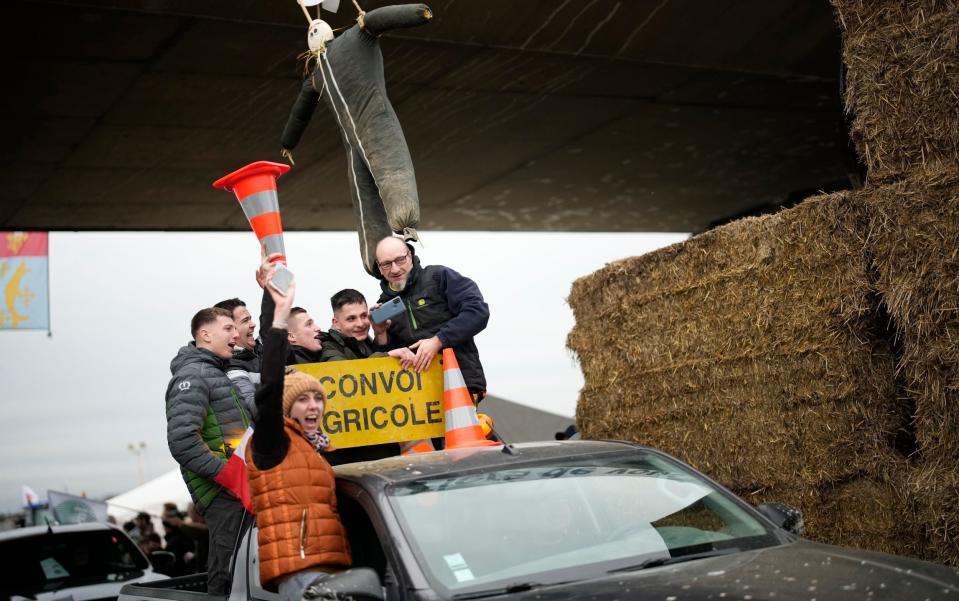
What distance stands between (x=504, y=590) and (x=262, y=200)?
94.5 inches

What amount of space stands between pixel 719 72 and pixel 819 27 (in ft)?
3.65

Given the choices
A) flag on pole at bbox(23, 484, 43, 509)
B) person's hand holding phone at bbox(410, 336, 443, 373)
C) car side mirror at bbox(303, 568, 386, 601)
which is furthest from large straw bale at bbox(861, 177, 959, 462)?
flag on pole at bbox(23, 484, 43, 509)

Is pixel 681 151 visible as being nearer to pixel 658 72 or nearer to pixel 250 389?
pixel 658 72

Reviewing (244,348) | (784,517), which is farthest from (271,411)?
(244,348)

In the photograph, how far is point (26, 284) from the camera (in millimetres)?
14031

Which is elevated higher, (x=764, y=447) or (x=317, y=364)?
(x=317, y=364)

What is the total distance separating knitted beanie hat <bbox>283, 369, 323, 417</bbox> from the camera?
494 cm

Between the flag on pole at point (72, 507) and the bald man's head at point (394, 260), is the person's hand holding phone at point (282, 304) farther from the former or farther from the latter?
the flag on pole at point (72, 507)

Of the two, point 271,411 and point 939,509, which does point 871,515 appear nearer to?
point 939,509

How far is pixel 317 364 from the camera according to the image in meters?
6.02

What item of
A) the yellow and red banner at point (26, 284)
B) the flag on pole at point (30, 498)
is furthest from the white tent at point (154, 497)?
the yellow and red banner at point (26, 284)

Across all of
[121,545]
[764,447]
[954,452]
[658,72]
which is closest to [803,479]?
[764,447]

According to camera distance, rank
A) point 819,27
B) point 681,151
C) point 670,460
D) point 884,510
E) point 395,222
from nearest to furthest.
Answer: point 670,460 → point 884,510 → point 395,222 → point 819,27 → point 681,151

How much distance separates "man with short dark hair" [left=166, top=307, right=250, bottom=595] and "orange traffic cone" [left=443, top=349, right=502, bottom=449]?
116 cm
